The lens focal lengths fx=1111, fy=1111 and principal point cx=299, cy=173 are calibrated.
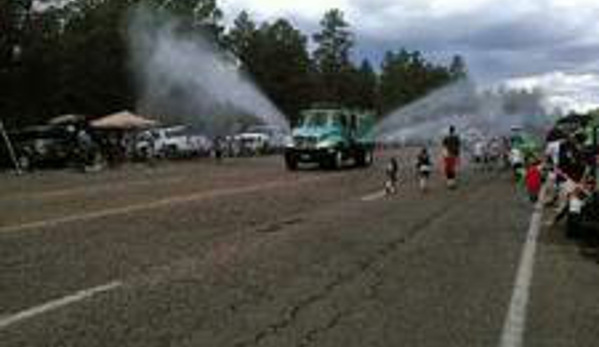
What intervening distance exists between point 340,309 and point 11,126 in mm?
50876

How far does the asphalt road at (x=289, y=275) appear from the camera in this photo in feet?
29.5

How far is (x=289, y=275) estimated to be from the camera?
12.2 m

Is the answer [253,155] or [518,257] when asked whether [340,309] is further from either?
[253,155]

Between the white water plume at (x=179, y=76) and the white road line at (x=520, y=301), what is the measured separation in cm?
5101

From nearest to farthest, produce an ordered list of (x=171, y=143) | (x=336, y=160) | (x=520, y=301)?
1. (x=520, y=301)
2. (x=336, y=160)
3. (x=171, y=143)

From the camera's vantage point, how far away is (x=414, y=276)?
12.4 meters

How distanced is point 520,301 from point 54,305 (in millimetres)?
4404

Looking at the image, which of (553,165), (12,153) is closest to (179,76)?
(12,153)

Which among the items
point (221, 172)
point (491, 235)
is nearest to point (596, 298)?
point (491, 235)

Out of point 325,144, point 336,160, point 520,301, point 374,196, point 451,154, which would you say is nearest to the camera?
point 520,301

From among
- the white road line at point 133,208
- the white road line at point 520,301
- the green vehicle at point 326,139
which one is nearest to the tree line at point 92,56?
the green vehicle at point 326,139

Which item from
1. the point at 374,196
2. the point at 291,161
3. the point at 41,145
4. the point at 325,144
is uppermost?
the point at 325,144

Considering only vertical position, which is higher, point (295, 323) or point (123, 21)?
point (123, 21)

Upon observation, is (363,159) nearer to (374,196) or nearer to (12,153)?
(12,153)
